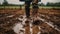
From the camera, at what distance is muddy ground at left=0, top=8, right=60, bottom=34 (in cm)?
152

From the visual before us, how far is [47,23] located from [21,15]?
320mm

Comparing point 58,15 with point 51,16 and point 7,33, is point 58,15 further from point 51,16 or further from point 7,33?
point 7,33

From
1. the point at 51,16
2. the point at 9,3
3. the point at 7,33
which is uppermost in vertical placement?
the point at 9,3

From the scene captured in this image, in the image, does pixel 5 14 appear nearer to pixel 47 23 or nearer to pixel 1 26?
pixel 1 26

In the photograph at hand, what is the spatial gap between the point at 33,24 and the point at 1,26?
367 mm

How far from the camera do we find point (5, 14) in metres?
1.61

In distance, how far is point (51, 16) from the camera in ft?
5.33

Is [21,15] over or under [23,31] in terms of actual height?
over

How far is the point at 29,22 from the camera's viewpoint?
1562 millimetres

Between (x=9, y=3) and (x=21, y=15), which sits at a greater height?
(x=9, y=3)

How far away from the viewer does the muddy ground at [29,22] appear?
59.7 inches

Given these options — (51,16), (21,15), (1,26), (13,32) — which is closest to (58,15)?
(51,16)

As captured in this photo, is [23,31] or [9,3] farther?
[9,3]

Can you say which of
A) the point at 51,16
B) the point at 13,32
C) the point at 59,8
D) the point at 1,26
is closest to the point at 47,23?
the point at 51,16
